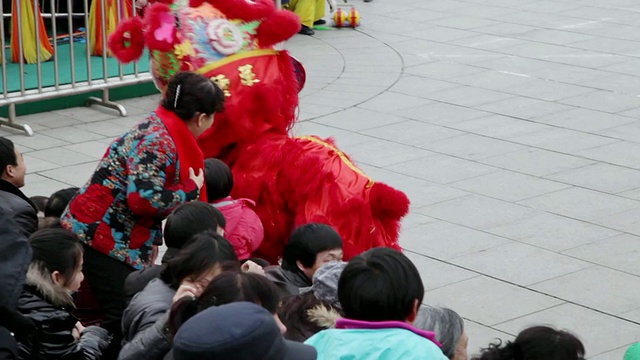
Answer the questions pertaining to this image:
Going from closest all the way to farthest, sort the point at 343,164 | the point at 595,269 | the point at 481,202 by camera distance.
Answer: the point at 343,164 < the point at 595,269 < the point at 481,202

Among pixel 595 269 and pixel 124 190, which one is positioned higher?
pixel 124 190

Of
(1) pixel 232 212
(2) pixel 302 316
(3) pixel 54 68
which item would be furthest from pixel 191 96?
(3) pixel 54 68

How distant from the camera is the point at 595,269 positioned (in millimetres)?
6793

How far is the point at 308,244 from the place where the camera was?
4824mm

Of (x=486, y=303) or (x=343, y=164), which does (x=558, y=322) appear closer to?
(x=486, y=303)

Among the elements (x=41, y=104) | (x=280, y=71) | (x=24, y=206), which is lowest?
(x=41, y=104)

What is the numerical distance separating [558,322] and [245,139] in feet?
6.28

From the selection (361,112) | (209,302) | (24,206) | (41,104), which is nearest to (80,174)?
(41,104)

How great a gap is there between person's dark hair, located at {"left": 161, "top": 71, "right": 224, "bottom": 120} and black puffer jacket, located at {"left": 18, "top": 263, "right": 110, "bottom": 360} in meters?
1.03

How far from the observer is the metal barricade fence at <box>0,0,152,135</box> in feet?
31.9

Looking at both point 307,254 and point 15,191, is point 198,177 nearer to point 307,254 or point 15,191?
point 307,254

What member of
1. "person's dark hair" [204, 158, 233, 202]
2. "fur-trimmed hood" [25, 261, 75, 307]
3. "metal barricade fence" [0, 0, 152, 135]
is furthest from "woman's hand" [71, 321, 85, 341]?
"metal barricade fence" [0, 0, 152, 135]

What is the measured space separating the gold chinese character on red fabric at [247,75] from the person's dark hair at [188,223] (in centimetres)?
124

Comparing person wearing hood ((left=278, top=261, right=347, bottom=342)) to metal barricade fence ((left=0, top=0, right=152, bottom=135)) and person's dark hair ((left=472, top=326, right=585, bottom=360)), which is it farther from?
metal barricade fence ((left=0, top=0, right=152, bottom=135))
